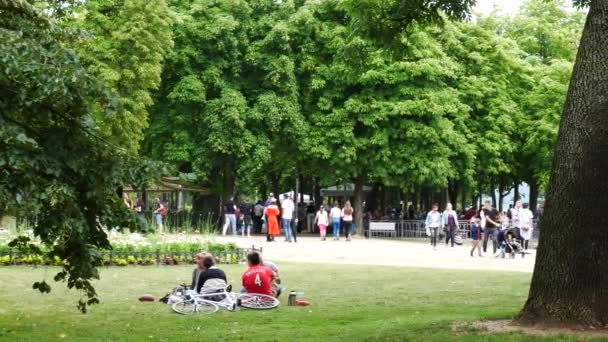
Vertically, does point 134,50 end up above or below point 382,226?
above

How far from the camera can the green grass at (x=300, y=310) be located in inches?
465

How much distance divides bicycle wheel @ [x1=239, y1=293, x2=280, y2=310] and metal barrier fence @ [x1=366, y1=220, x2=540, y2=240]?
30210 millimetres

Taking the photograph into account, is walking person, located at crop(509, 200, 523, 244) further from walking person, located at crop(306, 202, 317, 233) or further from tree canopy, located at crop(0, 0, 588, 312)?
walking person, located at crop(306, 202, 317, 233)

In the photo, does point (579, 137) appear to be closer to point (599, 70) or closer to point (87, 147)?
point (599, 70)

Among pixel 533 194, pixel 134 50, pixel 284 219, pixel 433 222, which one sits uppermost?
pixel 134 50

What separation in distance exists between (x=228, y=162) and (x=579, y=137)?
3594cm

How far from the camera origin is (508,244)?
98.4ft

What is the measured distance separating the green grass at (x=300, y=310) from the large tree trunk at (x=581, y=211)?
3.17 feet

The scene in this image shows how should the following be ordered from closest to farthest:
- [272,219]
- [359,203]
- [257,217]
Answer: [272,219] < [257,217] < [359,203]

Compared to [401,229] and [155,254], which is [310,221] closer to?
[401,229]

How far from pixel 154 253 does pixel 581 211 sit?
49.3 feet

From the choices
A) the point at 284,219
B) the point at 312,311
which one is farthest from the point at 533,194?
the point at 312,311

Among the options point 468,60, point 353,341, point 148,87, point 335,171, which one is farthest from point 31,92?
point 468,60

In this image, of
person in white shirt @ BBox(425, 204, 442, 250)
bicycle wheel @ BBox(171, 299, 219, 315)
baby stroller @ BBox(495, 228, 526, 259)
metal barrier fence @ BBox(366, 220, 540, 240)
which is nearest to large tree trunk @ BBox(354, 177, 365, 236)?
metal barrier fence @ BBox(366, 220, 540, 240)
